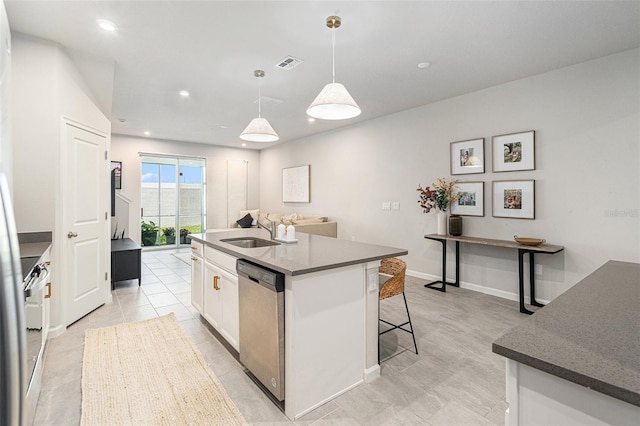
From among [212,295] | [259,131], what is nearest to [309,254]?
[212,295]

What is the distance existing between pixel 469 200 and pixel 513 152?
2.65 feet

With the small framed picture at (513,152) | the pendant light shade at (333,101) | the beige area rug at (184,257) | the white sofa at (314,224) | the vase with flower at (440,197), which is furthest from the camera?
the beige area rug at (184,257)

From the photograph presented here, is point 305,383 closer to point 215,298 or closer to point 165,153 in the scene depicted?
point 215,298

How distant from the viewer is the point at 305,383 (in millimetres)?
1828

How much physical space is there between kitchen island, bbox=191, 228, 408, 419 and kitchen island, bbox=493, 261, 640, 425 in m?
1.12

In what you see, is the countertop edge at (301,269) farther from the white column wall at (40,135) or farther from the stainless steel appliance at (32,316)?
the white column wall at (40,135)

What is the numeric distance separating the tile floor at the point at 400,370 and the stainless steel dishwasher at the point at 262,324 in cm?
17

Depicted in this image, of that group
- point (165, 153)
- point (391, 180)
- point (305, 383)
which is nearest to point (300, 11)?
point (305, 383)

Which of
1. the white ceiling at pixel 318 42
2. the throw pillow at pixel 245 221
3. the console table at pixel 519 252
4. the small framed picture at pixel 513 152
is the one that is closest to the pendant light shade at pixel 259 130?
the white ceiling at pixel 318 42

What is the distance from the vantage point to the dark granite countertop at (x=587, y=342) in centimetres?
62

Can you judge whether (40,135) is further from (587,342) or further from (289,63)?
(587,342)

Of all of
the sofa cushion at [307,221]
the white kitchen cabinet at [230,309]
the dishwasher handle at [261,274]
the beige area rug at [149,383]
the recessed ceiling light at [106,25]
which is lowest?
the beige area rug at [149,383]

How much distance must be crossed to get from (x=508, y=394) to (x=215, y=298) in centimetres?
244

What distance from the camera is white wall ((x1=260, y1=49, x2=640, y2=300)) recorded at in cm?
313
